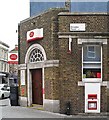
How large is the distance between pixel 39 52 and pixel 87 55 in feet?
10.8

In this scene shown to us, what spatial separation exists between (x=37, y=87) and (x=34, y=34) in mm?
3069

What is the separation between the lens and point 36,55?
18.0 metres

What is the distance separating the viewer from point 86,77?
15.4 metres

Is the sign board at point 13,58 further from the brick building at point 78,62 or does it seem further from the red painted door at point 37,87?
the brick building at point 78,62

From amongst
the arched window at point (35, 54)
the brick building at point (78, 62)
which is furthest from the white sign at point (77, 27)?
the arched window at point (35, 54)

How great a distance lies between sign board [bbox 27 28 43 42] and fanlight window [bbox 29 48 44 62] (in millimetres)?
723

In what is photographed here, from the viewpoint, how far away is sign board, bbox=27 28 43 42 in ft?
55.9

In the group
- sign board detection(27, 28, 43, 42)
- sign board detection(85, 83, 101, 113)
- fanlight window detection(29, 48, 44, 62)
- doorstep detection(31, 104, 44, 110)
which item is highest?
sign board detection(27, 28, 43, 42)

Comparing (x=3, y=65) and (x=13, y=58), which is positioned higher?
(x=3, y=65)

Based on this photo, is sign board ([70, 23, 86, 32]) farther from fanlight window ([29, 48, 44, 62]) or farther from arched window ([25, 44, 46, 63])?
fanlight window ([29, 48, 44, 62])

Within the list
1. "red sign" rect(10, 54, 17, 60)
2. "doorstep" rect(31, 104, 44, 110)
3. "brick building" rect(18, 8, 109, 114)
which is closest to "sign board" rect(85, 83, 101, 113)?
"brick building" rect(18, 8, 109, 114)

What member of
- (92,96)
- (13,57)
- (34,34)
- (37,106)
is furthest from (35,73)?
(92,96)

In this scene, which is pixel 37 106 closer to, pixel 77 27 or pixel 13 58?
pixel 13 58

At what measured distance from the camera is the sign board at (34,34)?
1704cm
